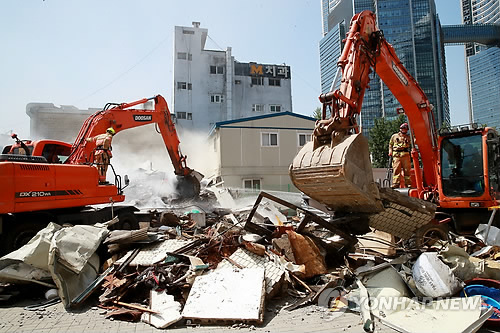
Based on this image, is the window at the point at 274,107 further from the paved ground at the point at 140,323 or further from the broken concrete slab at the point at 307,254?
the paved ground at the point at 140,323

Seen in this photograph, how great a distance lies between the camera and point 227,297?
428 centimetres

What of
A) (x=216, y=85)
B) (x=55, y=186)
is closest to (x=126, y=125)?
(x=55, y=186)

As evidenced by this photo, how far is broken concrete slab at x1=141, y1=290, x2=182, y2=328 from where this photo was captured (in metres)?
3.96

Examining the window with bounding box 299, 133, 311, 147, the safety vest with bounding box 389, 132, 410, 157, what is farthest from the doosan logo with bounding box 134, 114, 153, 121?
the window with bounding box 299, 133, 311, 147

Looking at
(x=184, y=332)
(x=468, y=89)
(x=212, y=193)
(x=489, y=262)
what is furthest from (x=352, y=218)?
(x=468, y=89)

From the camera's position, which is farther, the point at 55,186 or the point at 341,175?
the point at 55,186

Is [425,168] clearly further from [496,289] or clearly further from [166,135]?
[166,135]

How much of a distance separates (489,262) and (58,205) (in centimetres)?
806

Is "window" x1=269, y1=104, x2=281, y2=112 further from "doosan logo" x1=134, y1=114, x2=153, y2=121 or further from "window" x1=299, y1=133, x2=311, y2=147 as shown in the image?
"doosan logo" x1=134, y1=114, x2=153, y2=121

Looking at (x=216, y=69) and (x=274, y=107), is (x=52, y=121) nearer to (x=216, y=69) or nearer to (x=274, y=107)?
(x=216, y=69)

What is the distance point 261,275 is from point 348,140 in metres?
2.37

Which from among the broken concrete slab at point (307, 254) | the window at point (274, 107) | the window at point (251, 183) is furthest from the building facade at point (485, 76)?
the broken concrete slab at point (307, 254)

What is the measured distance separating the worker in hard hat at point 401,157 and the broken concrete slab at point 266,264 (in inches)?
226

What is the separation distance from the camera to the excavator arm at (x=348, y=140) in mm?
4680
